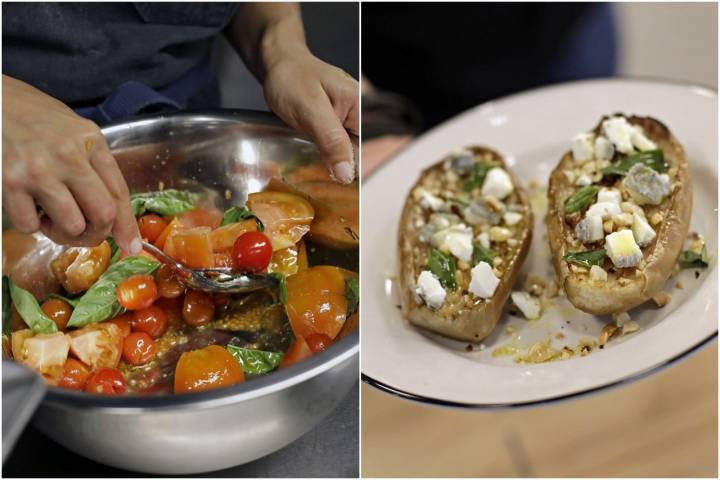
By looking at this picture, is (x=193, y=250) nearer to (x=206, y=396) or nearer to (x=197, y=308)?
(x=197, y=308)

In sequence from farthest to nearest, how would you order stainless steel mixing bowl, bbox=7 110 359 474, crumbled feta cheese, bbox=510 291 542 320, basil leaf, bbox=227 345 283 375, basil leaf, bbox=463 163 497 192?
basil leaf, bbox=463 163 497 192 → crumbled feta cheese, bbox=510 291 542 320 → basil leaf, bbox=227 345 283 375 → stainless steel mixing bowl, bbox=7 110 359 474

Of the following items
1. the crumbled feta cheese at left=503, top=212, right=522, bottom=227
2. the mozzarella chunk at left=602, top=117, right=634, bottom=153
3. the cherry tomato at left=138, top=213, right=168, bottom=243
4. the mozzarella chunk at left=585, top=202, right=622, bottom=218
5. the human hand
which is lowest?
the crumbled feta cheese at left=503, top=212, right=522, bottom=227

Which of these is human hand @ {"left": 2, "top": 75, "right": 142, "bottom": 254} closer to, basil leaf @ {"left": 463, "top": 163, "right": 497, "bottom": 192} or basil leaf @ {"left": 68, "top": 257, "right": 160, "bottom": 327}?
basil leaf @ {"left": 68, "top": 257, "right": 160, "bottom": 327}

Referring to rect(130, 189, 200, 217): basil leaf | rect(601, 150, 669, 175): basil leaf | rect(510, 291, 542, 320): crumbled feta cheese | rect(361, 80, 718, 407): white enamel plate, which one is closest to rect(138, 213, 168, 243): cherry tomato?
rect(130, 189, 200, 217): basil leaf

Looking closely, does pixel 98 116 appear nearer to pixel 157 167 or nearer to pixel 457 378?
pixel 157 167

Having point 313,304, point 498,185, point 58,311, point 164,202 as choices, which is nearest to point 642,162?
point 498,185

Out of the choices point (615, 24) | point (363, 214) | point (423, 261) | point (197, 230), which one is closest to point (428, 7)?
point (615, 24)
